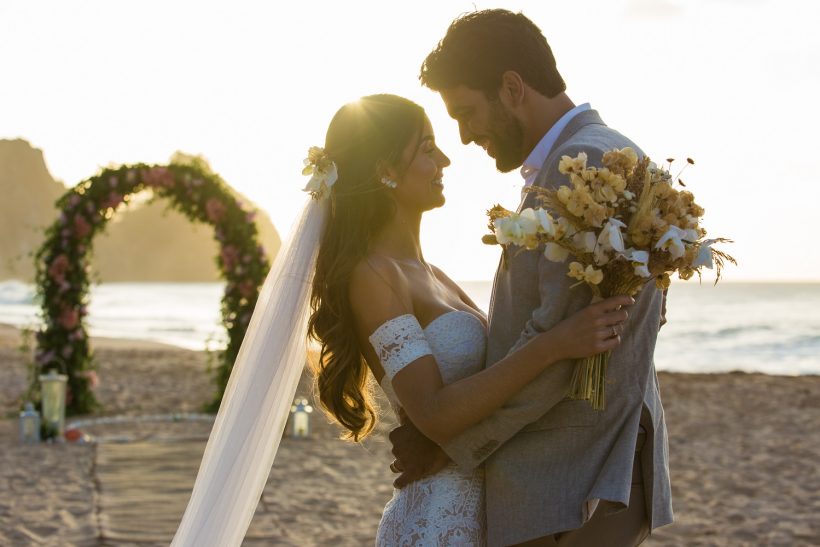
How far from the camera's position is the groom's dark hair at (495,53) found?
114 inches

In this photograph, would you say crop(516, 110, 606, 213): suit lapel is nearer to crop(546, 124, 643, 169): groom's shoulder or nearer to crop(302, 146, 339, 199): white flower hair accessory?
crop(546, 124, 643, 169): groom's shoulder

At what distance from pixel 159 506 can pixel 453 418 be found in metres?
5.35

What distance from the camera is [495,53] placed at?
2.91 metres

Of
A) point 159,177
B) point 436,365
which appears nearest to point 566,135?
point 436,365

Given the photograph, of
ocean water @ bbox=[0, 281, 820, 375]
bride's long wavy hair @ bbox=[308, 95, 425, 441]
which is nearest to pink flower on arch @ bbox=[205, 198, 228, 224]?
ocean water @ bbox=[0, 281, 820, 375]

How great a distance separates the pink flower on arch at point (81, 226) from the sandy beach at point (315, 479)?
230 centimetres

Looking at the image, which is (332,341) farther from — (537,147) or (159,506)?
(159,506)

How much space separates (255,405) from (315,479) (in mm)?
5791

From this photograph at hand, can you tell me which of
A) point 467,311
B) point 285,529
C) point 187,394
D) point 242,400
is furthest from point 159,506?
point 187,394

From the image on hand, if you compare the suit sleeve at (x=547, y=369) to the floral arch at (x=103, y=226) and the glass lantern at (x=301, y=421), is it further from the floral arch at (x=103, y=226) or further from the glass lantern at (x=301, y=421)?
the floral arch at (x=103, y=226)

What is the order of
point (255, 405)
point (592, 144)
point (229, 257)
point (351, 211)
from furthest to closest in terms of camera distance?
point (229, 257), point (255, 405), point (351, 211), point (592, 144)

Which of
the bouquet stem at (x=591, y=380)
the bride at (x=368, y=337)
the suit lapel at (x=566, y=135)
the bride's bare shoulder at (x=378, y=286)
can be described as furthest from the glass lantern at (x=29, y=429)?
the bouquet stem at (x=591, y=380)

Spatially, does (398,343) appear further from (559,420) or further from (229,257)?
(229,257)

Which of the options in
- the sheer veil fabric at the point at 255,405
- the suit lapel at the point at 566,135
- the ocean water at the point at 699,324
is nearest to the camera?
the suit lapel at the point at 566,135
